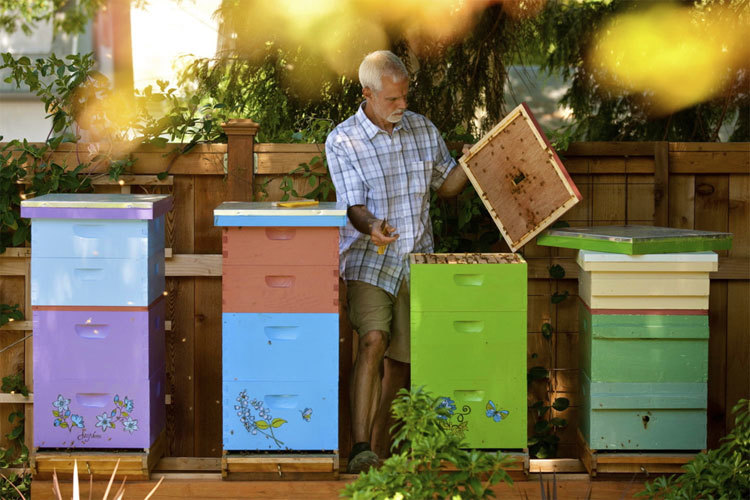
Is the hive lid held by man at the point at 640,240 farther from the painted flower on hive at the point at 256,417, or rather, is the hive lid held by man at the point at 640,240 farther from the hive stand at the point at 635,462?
the painted flower on hive at the point at 256,417

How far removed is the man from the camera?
3.46 m

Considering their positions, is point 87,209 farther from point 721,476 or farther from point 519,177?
point 721,476

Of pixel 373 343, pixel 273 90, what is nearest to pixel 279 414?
Answer: pixel 373 343

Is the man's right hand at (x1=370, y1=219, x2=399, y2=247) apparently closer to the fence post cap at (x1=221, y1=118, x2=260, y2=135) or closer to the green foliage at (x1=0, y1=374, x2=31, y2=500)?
the fence post cap at (x1=221, y1=118, x2=260, y2=135)

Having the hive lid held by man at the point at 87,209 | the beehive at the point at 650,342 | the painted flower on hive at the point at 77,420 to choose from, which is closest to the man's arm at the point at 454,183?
the beehive at the point at 650,342

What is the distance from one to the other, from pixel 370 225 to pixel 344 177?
0.28 metres

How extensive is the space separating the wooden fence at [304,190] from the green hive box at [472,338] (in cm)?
81

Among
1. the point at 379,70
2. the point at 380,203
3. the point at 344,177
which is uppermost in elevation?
the point at 379,70

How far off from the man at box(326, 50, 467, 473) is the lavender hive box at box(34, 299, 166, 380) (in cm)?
82

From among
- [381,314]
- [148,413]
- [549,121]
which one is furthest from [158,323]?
[549,121]

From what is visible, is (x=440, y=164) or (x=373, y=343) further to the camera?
(x=440, y=164)

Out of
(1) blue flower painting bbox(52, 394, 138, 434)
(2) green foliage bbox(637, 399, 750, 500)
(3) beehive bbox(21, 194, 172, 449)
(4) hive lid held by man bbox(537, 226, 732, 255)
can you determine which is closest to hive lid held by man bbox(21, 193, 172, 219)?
(3) beehive bbox(21, 194, 172, 449)

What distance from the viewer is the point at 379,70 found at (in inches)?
136

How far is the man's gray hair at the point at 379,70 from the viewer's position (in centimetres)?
346
